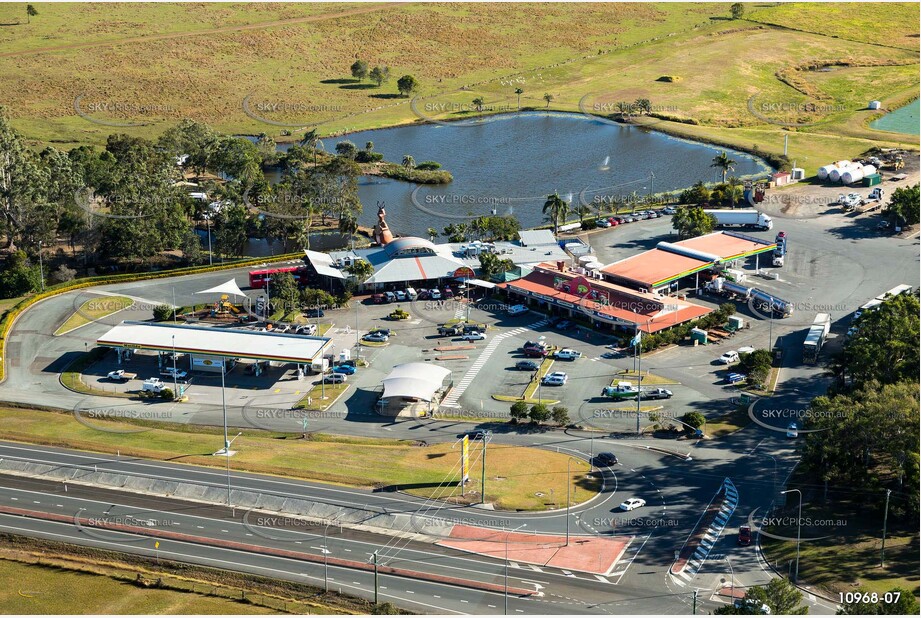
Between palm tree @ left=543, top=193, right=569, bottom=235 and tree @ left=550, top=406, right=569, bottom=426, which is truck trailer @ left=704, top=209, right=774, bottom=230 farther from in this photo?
tree @ left=550, top=406, right=569, bottom=426

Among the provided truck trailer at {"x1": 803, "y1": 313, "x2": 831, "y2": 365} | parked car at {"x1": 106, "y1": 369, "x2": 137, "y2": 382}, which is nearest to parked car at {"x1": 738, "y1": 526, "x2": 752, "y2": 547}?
truck trailer at {"x1": 803, "y1": 313, "x2": 831, "y2": 365}

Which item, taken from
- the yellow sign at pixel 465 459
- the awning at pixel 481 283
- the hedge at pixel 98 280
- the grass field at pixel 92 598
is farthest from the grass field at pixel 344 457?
the awning at pixel 481 283

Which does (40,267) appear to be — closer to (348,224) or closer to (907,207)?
(348,224)

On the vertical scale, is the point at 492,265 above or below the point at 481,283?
above

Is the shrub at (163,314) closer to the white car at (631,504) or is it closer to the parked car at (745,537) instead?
the white car at (631,504)

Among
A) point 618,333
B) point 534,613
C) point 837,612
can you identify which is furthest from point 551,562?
point 618,333

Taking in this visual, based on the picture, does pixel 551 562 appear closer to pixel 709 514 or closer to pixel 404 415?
pixel 709 514

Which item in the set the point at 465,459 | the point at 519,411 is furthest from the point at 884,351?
the point at 465,459
